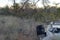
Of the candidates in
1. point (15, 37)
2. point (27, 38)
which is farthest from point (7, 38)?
point (27, 38)

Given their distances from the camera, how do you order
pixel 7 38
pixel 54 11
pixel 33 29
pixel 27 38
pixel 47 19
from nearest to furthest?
pixel 7 38 < pixel 27 38 < pixel 33 29 < pixel 47 19 < pixel 54 11

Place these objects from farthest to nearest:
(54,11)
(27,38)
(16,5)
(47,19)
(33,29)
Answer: (54,11) < (47,19) < (16,5) < (33,29) < (27,38)

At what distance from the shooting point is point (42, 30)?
9281 mm

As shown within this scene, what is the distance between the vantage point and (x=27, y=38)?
297 inches

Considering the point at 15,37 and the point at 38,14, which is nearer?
the point at 15,37

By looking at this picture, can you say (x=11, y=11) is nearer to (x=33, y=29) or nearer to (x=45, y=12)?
(x=45, y=12)

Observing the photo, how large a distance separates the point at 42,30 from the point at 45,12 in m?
5.98

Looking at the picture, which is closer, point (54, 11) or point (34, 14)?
point (34, 14)

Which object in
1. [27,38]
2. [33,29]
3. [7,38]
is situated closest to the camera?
[7,38]

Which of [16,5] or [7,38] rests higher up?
[16,5]

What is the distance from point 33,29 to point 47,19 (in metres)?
5.84

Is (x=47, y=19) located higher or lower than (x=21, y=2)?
lower

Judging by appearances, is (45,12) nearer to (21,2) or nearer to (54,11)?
(54,11)

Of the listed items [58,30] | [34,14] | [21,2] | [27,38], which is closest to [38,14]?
[34,14]
